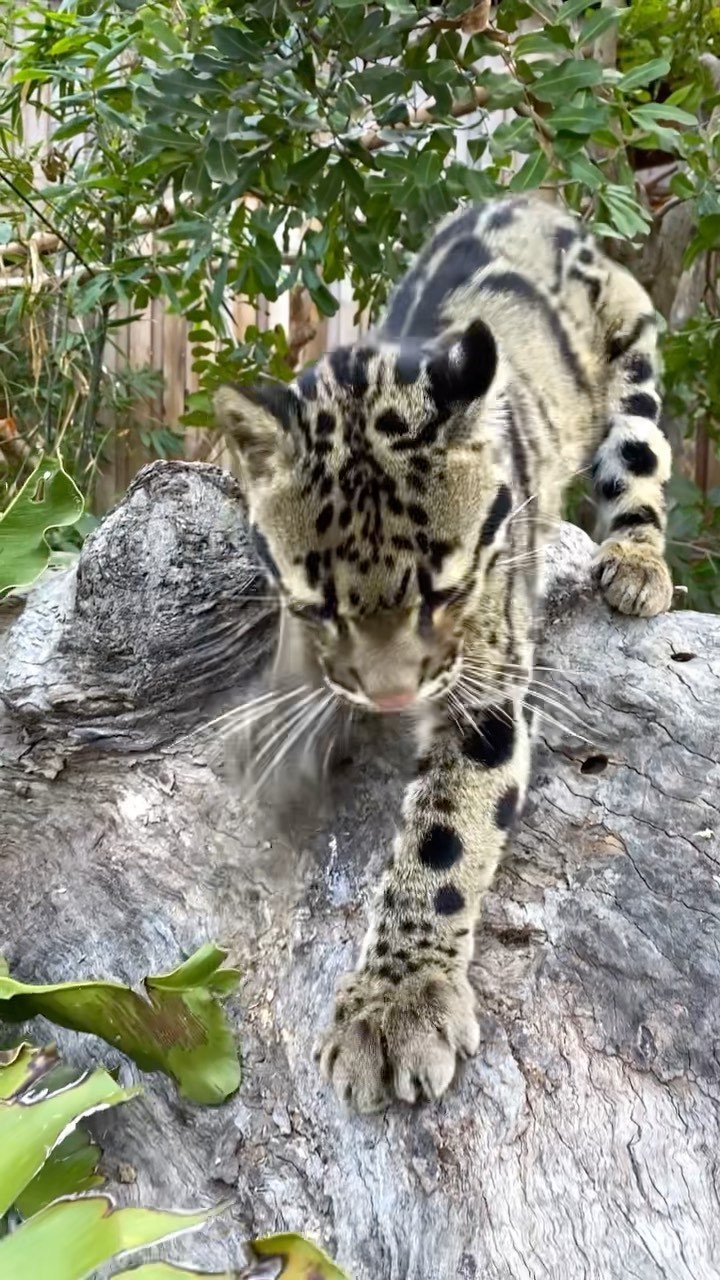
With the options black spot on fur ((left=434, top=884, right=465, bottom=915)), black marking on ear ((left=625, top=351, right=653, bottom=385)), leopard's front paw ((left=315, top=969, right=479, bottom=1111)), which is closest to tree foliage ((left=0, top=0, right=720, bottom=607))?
black marking on ear ((left=625, top=351, right=653, bottom=385))

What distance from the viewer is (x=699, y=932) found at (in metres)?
1.35

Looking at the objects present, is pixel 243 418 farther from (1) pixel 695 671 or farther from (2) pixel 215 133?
(2) pixel 215 133

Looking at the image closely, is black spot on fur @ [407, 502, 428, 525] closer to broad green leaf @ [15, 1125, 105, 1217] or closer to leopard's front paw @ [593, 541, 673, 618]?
leopard's front paw @ [593, 541, 673, 618]

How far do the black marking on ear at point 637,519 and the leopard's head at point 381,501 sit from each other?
795 mm

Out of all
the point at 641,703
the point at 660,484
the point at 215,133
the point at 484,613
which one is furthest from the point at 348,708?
→ the point at 215,133

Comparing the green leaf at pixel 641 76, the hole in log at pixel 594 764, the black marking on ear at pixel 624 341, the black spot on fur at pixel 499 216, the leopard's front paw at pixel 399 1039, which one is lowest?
the leopard's front paw at pixel 399 1039

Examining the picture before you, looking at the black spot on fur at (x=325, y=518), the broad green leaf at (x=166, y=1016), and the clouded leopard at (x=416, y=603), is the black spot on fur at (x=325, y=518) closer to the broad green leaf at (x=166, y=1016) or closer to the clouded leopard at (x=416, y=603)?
the clouded leopard at (x=416, y=603)

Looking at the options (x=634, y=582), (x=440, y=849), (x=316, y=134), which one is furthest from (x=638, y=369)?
(x=440, y=849)

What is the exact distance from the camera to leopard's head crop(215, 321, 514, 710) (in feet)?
4.64

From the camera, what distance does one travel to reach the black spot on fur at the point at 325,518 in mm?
1438

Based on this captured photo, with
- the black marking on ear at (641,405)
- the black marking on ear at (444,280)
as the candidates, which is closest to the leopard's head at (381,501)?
the black marking on ear at (444,280)

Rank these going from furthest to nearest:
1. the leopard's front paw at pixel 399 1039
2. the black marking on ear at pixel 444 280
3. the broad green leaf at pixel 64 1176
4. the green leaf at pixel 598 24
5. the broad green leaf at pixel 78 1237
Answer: the green leaf at pixel 598 24 < the black marking on ear at pixel 444 280 < the leopard's front paw at pixel 399 1039 < the broad green leaf at pixel 64 1176 < the broad green leaf at pixel 78 1237

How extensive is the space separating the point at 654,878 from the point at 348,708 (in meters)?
0.55

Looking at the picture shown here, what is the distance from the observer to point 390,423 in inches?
57.0
